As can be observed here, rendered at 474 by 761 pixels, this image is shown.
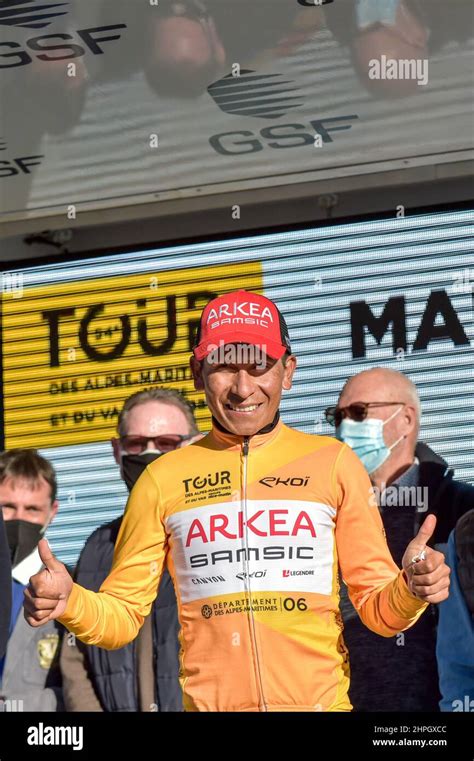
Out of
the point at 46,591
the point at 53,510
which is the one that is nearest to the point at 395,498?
the point at 53,510

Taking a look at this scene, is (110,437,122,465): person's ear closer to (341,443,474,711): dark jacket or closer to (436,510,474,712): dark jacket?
(341,443,474,711): dark jacket

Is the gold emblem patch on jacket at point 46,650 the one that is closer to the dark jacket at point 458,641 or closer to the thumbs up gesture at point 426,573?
the dark jacket at point 458,641

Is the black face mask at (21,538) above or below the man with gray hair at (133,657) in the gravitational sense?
above

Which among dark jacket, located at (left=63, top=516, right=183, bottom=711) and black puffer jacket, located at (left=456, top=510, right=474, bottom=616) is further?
dark jacket, located at (left=63, top=516, right=183, bottom=711)

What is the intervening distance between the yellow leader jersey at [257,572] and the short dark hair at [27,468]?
184 cm

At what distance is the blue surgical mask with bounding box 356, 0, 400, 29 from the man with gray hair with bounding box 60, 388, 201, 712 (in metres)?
1.48

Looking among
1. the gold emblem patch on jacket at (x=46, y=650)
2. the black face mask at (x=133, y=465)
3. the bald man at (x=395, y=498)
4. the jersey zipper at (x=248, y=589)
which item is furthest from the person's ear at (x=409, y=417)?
the jersey zipper at (x=248, y=589)

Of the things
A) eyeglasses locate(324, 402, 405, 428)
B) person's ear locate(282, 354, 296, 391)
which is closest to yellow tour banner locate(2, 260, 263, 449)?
eyeglasses locate(324, 402, 405, 428)

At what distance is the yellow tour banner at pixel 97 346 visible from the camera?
4.70 metres

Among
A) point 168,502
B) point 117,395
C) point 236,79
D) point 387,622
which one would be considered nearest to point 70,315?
point 117,395

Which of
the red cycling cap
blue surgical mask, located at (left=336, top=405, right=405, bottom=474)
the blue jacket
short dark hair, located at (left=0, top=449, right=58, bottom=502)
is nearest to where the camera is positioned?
the red cycling cap

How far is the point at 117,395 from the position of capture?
4.71 meters

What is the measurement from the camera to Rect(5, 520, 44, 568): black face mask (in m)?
4.49

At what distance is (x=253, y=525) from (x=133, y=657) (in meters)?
1.48
